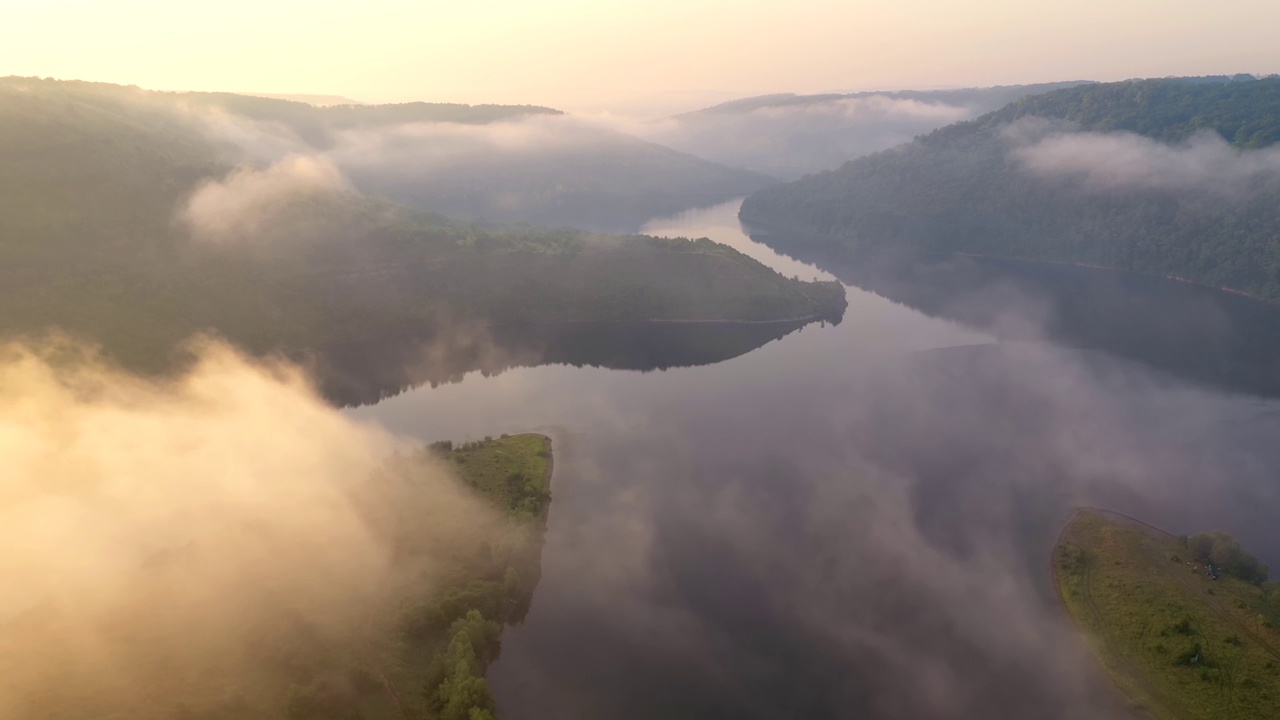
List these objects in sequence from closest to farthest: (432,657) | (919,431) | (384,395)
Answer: (432,657)
(919,431)
(384,395)

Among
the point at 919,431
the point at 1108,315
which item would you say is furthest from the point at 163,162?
the point at 1108,315

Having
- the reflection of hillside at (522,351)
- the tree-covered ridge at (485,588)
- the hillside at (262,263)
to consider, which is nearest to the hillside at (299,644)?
the tree-covered ridge at (485,588)

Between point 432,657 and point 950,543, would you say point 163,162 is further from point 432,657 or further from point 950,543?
point 950,543

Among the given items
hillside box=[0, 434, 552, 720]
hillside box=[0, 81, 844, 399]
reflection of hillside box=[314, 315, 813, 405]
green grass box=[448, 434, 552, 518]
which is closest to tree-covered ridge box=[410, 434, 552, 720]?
green grass box=[448, 434, 552, 518]

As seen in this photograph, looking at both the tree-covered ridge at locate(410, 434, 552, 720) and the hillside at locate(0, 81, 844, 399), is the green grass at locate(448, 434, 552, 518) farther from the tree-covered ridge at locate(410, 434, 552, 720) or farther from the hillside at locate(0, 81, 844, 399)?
the hillside at locate(0, 81, 844, 399)

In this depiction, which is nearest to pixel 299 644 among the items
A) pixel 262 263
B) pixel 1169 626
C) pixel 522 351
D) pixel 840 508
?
pixel 840 508

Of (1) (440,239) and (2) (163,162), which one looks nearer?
(2) (163,162)

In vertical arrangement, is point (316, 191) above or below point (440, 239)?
above
